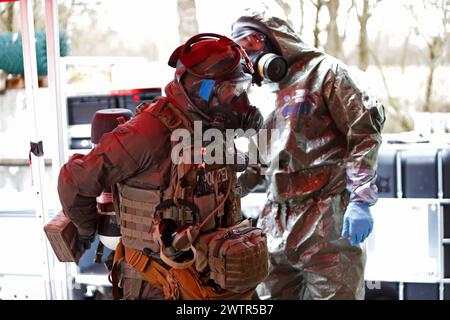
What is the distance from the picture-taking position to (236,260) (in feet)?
6.87

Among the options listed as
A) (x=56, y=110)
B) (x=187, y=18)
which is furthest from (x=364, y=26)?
(x=56, y=110)

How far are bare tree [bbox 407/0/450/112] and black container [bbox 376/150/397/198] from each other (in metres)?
2.64

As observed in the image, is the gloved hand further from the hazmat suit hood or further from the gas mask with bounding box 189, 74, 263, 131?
the hazmat suit hood

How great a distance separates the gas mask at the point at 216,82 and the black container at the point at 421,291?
1861 millimetres

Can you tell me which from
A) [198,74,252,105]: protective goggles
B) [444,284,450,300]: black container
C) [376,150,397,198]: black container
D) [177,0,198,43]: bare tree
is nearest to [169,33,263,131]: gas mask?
[198,74,252,105]: protective goggles

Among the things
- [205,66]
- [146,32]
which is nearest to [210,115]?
[205,66]

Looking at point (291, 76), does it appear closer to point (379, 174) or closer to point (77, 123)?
point (379, 174)

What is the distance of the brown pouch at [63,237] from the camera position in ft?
7.71

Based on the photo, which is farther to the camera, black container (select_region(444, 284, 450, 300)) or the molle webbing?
black container (select_region(444, 284, 450, 300))

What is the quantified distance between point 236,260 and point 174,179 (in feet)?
1.13

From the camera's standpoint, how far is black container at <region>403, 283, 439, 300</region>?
3.54 meters

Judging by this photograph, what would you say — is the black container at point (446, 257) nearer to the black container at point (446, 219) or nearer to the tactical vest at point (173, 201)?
the black container at point (446, 219)
